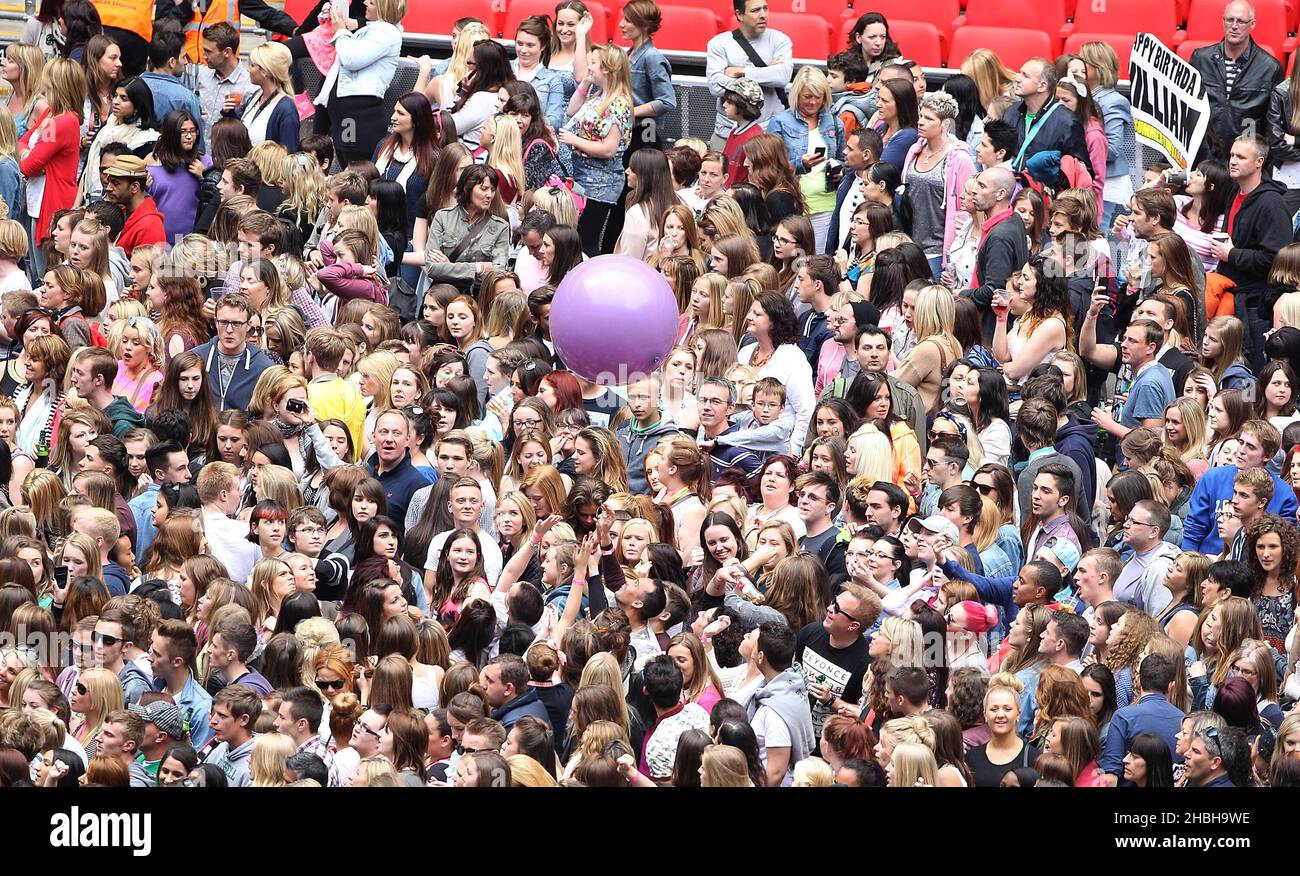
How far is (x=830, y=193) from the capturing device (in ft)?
45.2

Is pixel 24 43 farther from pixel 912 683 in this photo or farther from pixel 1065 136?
pixel 912 683

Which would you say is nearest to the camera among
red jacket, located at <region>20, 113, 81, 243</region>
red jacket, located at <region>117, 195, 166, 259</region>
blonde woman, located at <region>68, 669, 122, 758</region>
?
blonde woman, located at <region>68, 669, 122, 758</region>

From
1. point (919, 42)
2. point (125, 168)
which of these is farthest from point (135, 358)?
point (919, 42)

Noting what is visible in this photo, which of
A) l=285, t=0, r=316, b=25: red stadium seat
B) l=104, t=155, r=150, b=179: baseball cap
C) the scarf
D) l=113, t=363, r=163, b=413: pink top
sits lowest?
the scarf

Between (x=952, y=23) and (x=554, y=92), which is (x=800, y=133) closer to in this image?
(x=554, y=92)

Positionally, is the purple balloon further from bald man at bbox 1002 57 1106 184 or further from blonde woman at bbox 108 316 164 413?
bald man at bbox 1002 57 1106 184

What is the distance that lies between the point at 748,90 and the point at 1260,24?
4173mm

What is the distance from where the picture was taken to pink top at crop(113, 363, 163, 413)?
1194cm

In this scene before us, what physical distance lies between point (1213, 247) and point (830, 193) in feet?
7.18

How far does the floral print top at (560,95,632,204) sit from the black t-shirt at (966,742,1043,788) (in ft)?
18.7

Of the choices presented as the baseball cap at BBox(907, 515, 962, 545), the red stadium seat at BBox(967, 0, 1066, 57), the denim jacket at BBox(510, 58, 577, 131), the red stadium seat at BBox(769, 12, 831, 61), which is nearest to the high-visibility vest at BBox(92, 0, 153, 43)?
the denim jacket at BBox(510, 58, 577, 131)

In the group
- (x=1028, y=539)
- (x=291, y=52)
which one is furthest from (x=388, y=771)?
(x=291, y=52)

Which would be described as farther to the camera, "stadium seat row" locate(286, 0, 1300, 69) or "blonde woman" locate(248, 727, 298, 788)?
"stadium seat row" locate(286, 0, 1300, 69)

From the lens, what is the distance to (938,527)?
33.9ft
